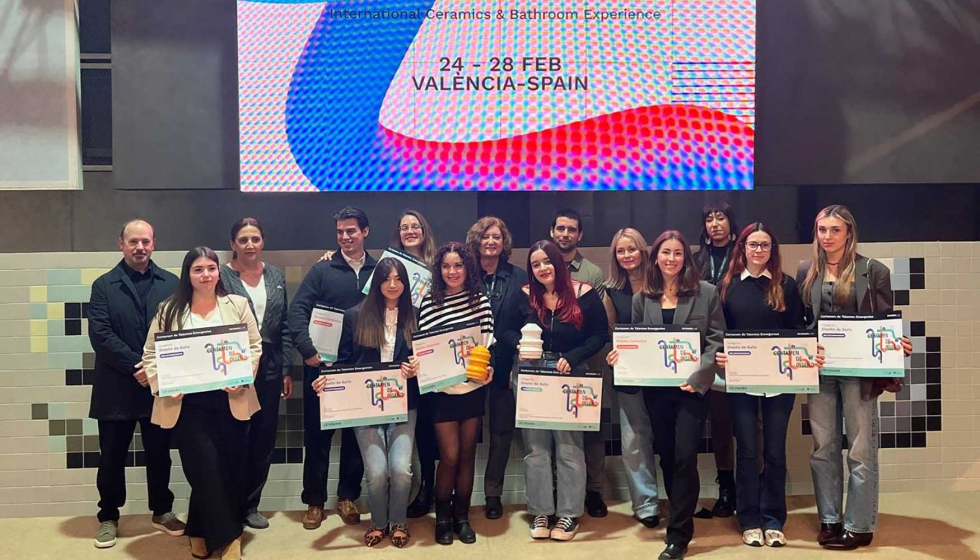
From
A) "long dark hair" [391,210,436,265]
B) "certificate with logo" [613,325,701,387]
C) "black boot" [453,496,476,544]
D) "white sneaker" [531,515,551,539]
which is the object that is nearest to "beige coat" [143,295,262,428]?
"long dark hair" [391,210,436,265]

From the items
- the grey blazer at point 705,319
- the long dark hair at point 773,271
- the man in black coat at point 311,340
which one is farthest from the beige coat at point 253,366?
the long dark hair at point 773,271

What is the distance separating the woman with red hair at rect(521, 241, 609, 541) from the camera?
369 centimetres

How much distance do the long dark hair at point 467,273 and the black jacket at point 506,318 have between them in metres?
0.16

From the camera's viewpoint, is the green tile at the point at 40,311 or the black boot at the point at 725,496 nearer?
the black boot at the point at 725,496

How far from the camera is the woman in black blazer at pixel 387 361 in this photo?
3.66 meters

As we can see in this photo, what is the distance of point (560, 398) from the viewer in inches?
144

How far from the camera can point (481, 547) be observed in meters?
3.74

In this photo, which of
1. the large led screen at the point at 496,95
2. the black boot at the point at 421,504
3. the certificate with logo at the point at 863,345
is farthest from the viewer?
the large led screen at the point at 496,95

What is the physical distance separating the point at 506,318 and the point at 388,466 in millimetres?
997

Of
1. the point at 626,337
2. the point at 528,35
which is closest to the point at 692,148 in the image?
the point at 528,35

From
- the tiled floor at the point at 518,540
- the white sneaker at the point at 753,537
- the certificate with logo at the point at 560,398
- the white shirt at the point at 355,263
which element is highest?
the white shirt at the point at 355,263

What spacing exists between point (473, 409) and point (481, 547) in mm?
726

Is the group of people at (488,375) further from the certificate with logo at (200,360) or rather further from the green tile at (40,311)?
the green tile at (40,311)

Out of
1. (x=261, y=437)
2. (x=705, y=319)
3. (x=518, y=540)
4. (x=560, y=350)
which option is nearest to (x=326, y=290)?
(x=261, y=437)
